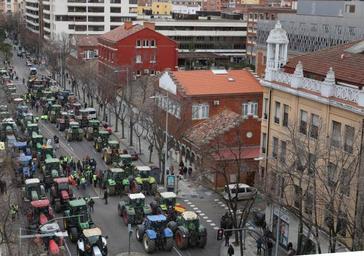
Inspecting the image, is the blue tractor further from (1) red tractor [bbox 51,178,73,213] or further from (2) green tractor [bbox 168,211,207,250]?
(1) red tractor [bbox 51,178,73,213]

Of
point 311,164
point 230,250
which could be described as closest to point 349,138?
point 311,164

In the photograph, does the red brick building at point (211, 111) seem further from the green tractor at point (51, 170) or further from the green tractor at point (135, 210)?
the green tractor at point (51, 170)

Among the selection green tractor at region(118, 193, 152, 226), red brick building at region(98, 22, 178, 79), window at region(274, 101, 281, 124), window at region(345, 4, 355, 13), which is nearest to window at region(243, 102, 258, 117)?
window at region(274, 101, 281, 124)

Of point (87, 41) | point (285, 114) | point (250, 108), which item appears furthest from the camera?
point (87, 41)

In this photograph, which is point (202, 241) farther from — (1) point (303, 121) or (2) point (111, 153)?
(2) point (111, 153)

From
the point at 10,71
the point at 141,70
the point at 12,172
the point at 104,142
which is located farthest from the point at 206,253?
the point at 10,71

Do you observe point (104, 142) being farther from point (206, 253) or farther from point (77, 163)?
point (206, 253)
